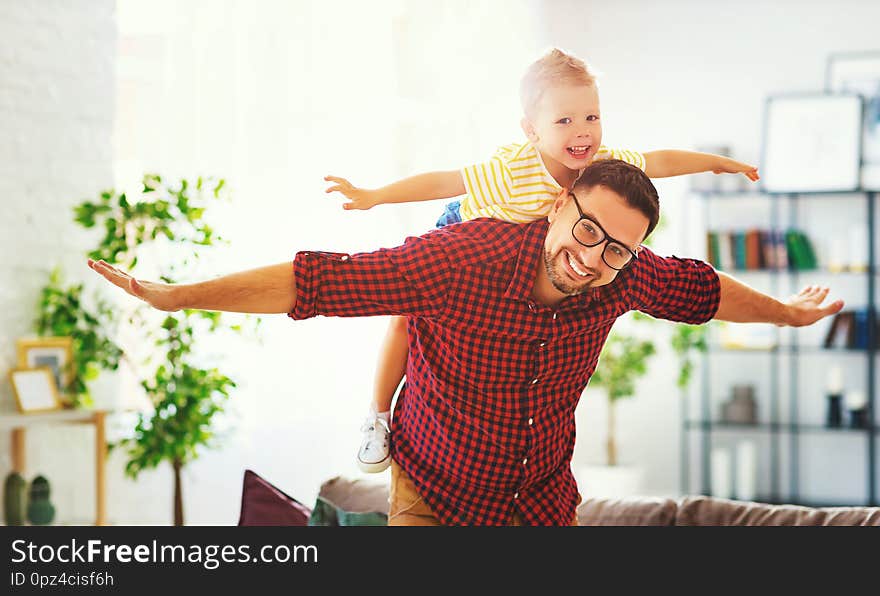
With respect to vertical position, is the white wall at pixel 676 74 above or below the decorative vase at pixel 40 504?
above

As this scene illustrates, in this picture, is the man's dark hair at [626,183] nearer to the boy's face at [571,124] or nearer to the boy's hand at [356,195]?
the boy's face at [571,124]

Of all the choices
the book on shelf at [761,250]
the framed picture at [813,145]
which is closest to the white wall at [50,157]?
the book on shelf at [761,250]

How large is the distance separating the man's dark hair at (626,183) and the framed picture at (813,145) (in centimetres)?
433

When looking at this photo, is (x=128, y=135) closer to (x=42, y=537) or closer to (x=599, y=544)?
(x=42, y=537)

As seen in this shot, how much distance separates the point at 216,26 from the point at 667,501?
85.9 inches

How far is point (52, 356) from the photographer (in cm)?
338

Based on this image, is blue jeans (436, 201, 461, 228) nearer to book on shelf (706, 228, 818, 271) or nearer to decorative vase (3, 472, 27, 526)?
decorative vase (3, 472, 27, 526)

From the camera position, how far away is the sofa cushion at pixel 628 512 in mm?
2426

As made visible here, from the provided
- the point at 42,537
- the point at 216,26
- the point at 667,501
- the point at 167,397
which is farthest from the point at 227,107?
the point at 42,537

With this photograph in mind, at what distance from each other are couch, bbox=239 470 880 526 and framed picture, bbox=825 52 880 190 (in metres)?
3.90

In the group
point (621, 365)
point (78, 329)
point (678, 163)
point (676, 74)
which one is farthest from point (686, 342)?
point (678, 163)

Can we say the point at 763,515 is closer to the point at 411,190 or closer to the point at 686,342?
the point at 411,190

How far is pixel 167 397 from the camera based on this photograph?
123 inches

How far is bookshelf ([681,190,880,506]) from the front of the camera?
5.77 meters
